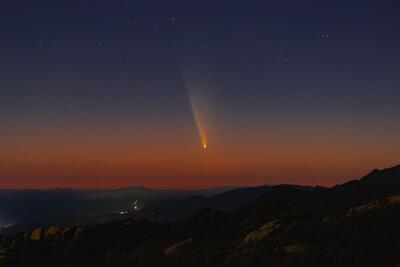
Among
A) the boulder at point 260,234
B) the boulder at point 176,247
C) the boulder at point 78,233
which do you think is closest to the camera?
the boulder at point 260,234

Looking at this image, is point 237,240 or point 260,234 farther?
point 237,240

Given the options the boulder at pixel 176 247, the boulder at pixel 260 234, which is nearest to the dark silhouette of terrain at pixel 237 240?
the boulder at pixel 260 234

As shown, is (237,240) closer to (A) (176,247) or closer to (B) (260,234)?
(B) (260,234)

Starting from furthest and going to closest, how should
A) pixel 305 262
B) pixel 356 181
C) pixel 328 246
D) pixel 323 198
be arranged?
pixel 356 181 → pixel 323 198 → pixel 328 246 → pixel 305 262

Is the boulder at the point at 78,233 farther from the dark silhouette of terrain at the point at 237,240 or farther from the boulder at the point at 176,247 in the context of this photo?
the boulder at the point at 176,247

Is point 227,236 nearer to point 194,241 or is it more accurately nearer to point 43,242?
point 194,241

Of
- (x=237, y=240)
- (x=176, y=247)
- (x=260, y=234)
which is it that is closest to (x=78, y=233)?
(x=176, y=247)

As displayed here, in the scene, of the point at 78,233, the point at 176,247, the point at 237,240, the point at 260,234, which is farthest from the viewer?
the point at 78,233

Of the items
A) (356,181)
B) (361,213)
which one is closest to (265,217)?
(361,213)

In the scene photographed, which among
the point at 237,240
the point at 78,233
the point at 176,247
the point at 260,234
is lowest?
the point at 176,247
